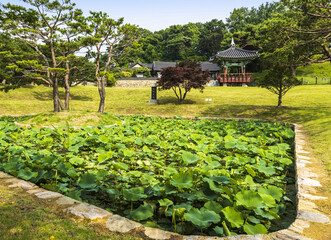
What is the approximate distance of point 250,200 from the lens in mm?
1862

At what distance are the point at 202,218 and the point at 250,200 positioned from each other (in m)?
0.45

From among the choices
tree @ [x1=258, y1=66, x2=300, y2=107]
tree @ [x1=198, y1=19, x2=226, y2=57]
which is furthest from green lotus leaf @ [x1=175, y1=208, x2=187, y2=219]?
tree @ [x1=198, y1=19, x2=226, y2=57]

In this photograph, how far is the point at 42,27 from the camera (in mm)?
9195

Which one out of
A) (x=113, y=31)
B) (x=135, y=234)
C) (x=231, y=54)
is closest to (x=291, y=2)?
(x=113, y=31)

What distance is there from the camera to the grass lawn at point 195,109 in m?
6.76

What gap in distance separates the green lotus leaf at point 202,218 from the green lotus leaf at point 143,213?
1.08 feet

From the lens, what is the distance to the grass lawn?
676cm

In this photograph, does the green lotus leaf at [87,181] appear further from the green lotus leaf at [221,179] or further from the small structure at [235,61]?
the small structure at [235,61]

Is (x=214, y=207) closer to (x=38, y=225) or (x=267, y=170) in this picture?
(x=267, y=170)

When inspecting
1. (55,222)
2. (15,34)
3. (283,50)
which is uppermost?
(15,34)

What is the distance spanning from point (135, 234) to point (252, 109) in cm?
1081

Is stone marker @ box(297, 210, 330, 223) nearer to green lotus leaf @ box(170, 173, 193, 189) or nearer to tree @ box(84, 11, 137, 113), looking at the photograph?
green lotus leaf @ box(170, 173, 193, 189)

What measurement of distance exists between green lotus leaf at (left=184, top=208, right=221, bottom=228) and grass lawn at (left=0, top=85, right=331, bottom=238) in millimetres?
1501

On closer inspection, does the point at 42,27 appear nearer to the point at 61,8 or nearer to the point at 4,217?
the point at 61,8
